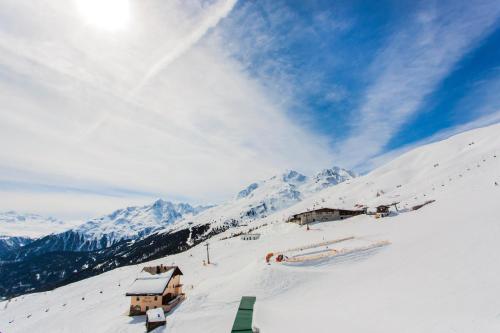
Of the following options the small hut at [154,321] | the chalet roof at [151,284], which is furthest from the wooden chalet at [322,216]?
the small hut at [154,321]

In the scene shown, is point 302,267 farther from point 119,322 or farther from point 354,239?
point 119,322

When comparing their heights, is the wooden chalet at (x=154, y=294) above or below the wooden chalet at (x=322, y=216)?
below

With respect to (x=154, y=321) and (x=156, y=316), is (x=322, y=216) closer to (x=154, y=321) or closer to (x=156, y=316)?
(x=156, y=316)

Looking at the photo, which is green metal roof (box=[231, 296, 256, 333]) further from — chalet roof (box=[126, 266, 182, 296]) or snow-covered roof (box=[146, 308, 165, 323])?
chalet roof (box=[126, 266, 182, 296])

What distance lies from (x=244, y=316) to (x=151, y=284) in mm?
17874

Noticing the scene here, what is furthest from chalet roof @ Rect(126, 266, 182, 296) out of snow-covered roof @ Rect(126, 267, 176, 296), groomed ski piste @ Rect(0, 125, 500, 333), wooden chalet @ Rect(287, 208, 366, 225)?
wooden chalet @ Rect(287, 208, 366, 225)

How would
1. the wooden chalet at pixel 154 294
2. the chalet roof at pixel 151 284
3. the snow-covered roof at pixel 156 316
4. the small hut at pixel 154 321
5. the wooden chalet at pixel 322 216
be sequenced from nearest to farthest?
1. the small hut at pixel 154 321
2. the snow-covered roof at pixel 156 316
3. the wooden chalet at pixel 154 294
4. the chalet roof at pixel 151 284
5. the wooden chalet at pixel 322 216

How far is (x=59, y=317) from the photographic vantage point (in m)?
50.3

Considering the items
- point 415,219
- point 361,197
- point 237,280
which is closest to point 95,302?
point 237,280

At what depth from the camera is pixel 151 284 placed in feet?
129

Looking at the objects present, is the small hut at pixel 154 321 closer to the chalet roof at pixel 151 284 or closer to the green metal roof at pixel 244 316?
the chalet roof at pixel 151 284

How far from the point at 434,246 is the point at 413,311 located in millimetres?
14469

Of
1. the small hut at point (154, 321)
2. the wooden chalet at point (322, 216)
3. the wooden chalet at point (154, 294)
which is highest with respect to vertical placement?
the wooden chalet at point (322, 216)

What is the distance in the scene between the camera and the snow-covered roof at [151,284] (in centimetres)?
3809
